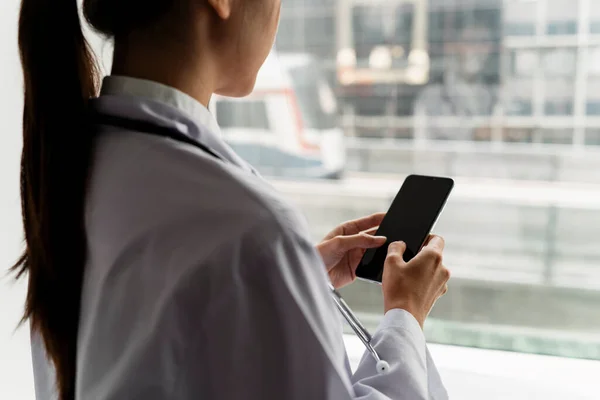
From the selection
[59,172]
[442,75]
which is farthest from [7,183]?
[442,75]

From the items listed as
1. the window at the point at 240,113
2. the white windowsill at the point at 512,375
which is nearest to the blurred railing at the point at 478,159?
the window at the point at 240,113

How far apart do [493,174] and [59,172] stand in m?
1.20

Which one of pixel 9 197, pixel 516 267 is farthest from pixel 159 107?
pixel 516 267

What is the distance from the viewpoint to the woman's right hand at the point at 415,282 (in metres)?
0.54

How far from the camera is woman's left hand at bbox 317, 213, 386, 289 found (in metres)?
0.69

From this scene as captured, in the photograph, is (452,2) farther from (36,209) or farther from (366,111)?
(36,209)

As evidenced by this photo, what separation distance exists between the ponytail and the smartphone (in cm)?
34

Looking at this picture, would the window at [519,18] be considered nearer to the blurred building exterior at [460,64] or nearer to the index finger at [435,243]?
the blurred building exterior at [460,64]

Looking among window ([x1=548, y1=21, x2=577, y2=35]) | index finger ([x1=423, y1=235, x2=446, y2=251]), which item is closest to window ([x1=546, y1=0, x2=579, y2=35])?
window ([x1=548, y1=21, x2=577, y2=35])

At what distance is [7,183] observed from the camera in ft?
3.43

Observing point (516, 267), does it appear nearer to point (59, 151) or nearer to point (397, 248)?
point (397, 248)

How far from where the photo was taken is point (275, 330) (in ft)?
1.31

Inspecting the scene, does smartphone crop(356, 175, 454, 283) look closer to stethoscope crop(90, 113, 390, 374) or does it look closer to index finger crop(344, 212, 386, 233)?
index finger crop(344, 212, 386, 233)

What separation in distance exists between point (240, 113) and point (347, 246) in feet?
3.32
